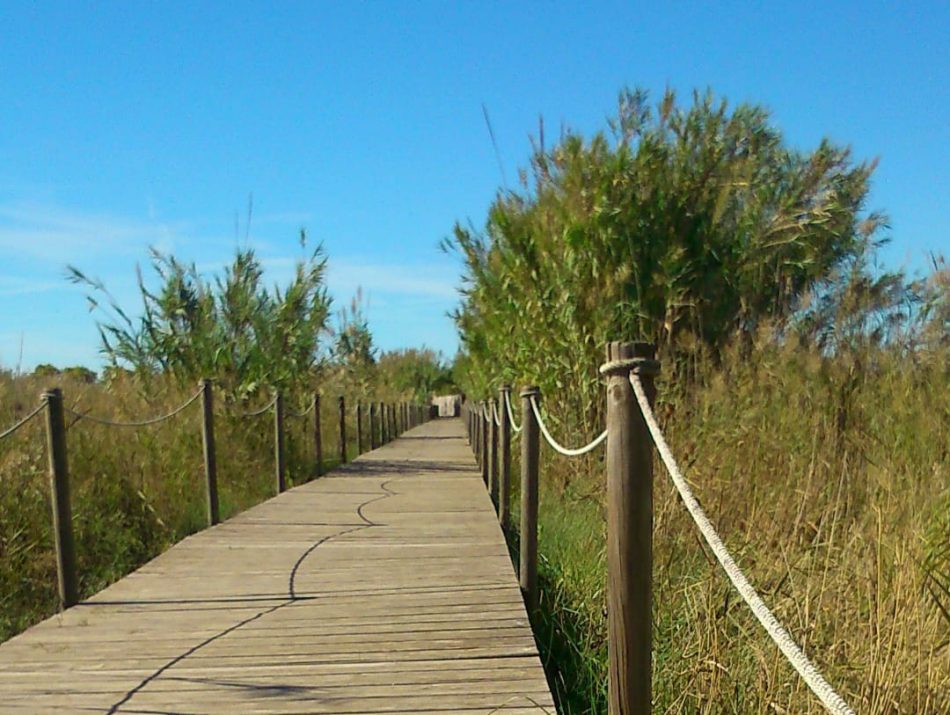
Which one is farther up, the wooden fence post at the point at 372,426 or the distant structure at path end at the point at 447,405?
the wooden fence post at the point at 372,426

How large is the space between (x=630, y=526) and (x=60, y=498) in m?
2.91

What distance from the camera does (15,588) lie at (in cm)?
452

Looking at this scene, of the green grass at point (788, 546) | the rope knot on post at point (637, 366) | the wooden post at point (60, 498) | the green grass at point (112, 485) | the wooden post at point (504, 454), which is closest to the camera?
the rope knot on post at point (637, 366)

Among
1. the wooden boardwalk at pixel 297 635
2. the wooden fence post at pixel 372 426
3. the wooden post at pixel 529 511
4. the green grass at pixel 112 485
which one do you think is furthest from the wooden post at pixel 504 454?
the wooden fence post at pixel 372 426

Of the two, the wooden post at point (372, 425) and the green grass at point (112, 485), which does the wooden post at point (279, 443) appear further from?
the wooden post at point (372, 425)

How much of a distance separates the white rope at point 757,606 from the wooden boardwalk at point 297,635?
4.01ft

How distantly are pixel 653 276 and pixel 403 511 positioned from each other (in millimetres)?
2657

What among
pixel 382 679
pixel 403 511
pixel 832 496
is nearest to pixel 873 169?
pixel 832 496

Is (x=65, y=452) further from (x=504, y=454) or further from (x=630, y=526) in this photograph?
(x=630, y=526)

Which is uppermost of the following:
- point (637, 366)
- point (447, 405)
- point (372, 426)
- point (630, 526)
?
point (637, 366)

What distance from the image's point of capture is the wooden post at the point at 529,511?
146 inches

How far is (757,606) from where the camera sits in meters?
1.21

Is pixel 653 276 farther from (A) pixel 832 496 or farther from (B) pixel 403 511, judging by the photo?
(A) pixel 832 496

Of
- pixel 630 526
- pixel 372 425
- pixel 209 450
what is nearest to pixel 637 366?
Result: pixel 630 526
